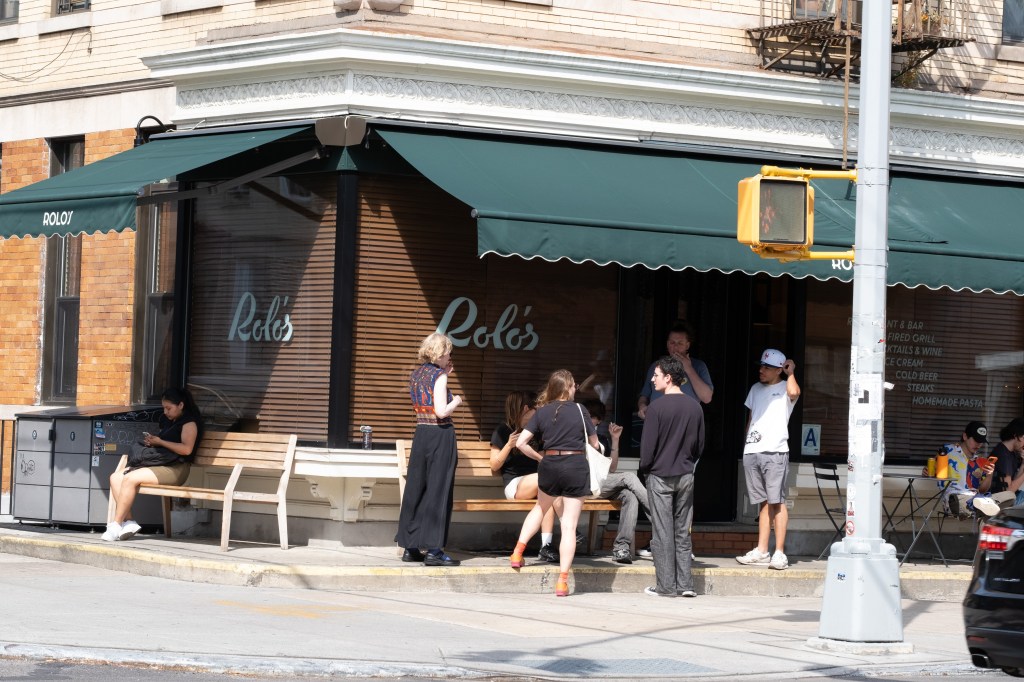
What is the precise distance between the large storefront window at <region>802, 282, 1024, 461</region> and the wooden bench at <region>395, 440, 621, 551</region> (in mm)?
2665

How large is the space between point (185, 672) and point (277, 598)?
287 centimetres

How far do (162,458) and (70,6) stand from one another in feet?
18.8

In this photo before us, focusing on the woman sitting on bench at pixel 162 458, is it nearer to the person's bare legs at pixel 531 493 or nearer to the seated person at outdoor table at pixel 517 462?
the seated person at outdoor table at pixel 517 462

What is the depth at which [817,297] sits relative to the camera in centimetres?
1530

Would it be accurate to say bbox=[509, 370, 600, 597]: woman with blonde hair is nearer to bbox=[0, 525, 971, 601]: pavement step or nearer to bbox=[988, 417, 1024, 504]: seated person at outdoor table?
bbox=[0, 525, 971, 601]: pavement step

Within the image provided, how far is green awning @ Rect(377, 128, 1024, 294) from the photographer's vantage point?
1232 centimetres

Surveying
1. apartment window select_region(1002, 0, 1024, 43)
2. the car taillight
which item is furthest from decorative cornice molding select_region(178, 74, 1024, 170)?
the car taillight

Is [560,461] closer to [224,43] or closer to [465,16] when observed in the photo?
[465,16]

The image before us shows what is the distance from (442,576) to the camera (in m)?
12.2

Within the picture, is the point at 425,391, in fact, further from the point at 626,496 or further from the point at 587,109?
the point at 587,109

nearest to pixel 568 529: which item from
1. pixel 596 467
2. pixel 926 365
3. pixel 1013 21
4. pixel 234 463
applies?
pixel 596 467

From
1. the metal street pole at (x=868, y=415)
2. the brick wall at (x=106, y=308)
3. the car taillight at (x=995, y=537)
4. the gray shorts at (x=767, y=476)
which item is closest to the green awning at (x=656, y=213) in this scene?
the gray shorts at (x=767, y=476)

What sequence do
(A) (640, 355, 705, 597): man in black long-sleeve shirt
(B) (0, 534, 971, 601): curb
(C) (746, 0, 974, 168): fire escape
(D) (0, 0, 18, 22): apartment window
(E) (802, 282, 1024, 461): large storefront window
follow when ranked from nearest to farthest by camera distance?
(B) (0, 534, 971, 601): curb → (A) (640, 355, 705, 597): man in black long-sleeve shirt → (C) (746, 0, 974, 168): fire escape → (E) (802, 282, 1024, 461): large storefront window → (D) (0, 0, 18, 22): apartment window

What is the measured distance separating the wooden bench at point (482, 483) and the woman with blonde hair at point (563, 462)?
651 millimetres
